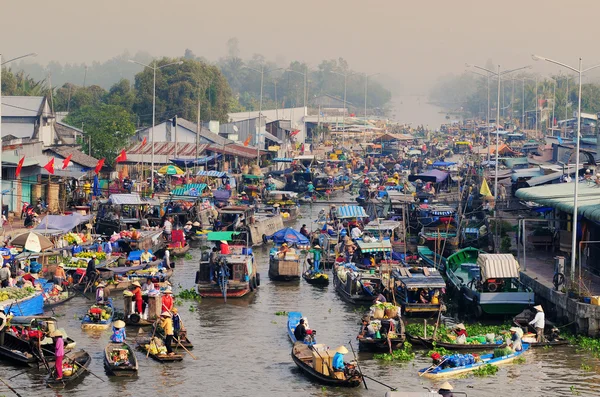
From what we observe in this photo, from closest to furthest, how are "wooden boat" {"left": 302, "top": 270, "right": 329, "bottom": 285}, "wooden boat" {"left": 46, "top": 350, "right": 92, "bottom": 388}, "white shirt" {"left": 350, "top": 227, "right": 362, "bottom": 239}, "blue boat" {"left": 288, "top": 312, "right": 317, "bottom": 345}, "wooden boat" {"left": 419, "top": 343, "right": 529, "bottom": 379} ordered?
"wooden boat" {"left": 46, "top": 350, "right": 92, "bottom": 388}
"wooden boat" {"left": 419, "top": 343, "right": 529, "bottom": 379}
"blue boat" {"left": 288, "top": 312, "right": 317, "bottom": 345}
"wooden boat" {"left": 302, "top": 270, "right": 329, "bottom": 285}
"white shirt" {"left": 350, "top": 227, "right": 362, "bottom": 239}

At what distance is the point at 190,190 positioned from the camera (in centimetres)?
5281

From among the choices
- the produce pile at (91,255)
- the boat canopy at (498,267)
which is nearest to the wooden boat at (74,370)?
the produce pile at (91,255)

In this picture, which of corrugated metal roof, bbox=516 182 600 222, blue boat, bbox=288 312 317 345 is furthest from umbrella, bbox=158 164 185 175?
blue boat, bbox=288 312 317 345

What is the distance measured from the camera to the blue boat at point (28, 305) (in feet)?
84.8

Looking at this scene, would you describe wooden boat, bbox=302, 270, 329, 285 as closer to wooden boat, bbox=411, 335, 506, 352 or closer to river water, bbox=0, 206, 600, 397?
river water, bbox=0, 206, 600, 397

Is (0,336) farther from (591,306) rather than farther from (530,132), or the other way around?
(530,132)

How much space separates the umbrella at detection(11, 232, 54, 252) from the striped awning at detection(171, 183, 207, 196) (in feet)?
55.4

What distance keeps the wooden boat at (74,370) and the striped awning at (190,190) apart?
90.0 ft

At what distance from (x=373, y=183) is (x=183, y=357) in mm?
42784

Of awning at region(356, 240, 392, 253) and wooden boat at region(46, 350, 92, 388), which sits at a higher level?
awning at region(356, 240, 392, 253)

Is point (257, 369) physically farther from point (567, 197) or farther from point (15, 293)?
point (567, 197)

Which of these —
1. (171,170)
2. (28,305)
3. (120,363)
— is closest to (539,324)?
(120,363)

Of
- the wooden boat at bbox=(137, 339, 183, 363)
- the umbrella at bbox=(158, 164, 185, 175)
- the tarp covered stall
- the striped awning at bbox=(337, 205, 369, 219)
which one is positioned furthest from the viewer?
the umbrella at bbox=(158, 164, 185, 175)

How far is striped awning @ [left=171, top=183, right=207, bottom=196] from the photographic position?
170 ft
